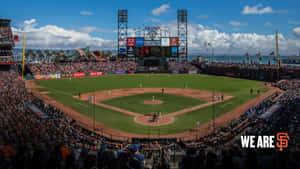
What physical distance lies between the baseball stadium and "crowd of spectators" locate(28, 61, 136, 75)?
1.06 ft

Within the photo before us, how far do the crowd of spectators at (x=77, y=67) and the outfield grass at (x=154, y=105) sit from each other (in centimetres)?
3854

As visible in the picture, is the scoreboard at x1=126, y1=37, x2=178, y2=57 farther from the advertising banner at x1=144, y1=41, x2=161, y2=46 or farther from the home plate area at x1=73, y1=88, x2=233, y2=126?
the home plate area at x1=73, y1=88, x2=233, y2=126

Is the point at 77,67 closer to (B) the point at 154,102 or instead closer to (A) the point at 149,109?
(B) the point at 154,102

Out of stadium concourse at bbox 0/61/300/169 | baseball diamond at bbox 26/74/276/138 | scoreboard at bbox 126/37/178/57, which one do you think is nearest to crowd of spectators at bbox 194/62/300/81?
scoreboard at bbox 126/37/178/57

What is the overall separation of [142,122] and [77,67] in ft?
184

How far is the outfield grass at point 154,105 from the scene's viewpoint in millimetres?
30938

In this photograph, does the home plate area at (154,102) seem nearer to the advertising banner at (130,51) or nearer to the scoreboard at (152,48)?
the scoreboard at (152,48)

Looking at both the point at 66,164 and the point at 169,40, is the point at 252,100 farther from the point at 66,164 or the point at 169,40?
the point at 169,40

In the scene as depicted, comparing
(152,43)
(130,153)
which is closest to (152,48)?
(152,43)

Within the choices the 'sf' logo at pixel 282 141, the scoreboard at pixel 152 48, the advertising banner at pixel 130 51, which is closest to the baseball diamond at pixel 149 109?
the 'sf' logo at pixel 282 141

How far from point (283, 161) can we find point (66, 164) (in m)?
6.45

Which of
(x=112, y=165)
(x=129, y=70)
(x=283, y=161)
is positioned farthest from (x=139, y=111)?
(x=129, y=70)

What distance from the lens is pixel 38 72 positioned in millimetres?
65562

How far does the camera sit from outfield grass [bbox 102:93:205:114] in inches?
1218
